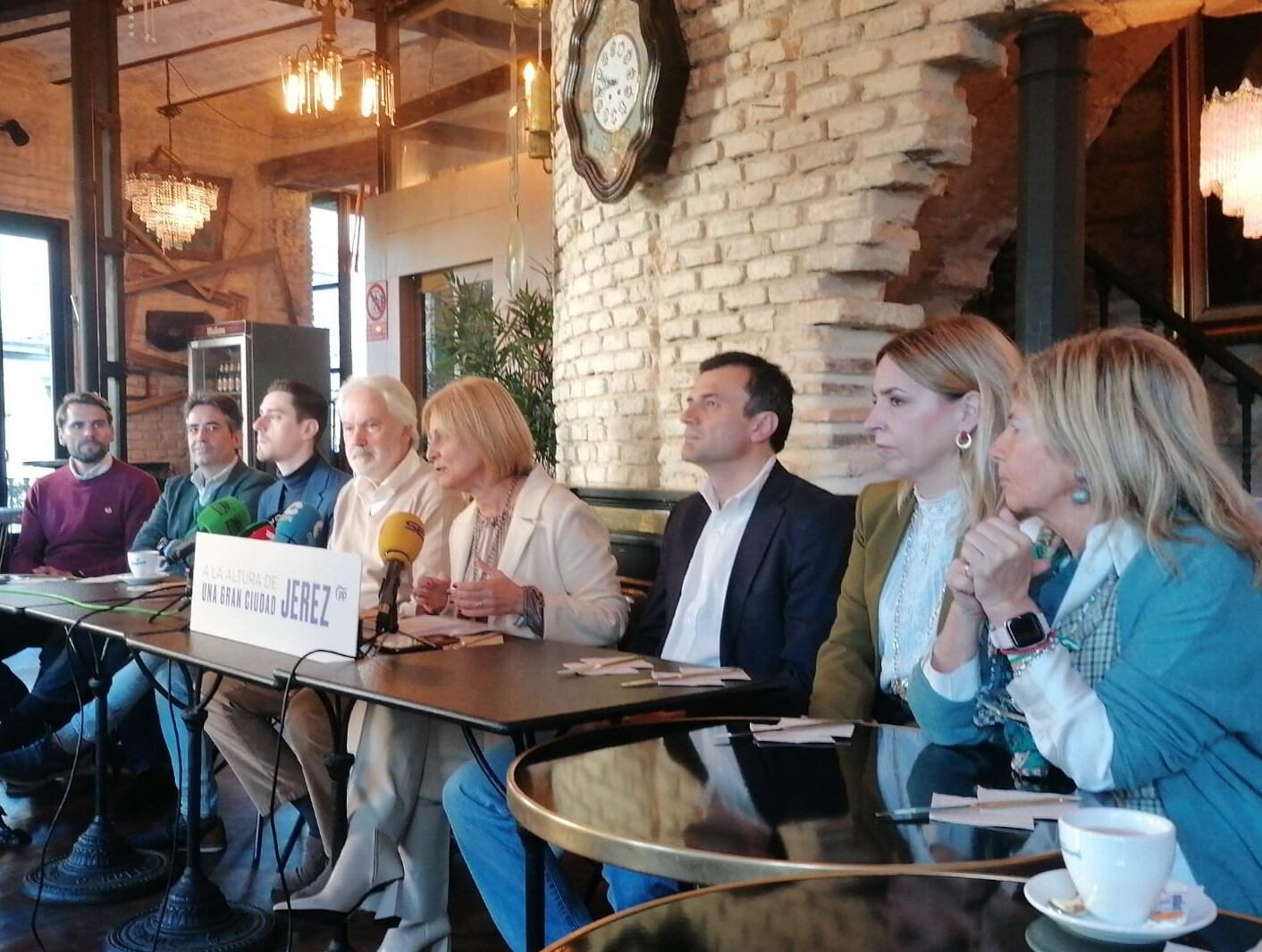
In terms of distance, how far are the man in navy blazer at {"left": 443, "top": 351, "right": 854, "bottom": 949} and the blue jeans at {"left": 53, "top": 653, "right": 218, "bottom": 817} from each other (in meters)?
1.53

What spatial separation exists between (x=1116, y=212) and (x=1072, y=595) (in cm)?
520

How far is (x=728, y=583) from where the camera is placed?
2.88 meters

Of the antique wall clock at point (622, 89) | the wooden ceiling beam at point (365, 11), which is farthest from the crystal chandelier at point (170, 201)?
the antique wall clock at point (622, 89)

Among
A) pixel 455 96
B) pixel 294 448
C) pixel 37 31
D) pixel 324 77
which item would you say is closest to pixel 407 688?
pixel 294 448

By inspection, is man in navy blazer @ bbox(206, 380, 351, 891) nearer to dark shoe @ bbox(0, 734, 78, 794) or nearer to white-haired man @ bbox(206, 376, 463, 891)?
white-haired man @ bbox(206, 376, 463, 891)

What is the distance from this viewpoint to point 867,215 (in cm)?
396

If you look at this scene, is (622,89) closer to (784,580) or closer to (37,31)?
(784,580)

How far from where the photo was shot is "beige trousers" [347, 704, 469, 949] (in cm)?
280

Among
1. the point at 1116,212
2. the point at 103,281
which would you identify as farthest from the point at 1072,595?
the point at 103,281

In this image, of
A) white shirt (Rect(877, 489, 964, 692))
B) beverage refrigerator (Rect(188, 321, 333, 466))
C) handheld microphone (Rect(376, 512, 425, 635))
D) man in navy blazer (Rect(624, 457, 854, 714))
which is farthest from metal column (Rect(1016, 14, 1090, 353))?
beverage refrigerator (Rect(188, 321, 333, 466))

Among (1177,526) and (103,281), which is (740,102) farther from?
(103,281)

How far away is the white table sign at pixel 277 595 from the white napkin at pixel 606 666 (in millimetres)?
469

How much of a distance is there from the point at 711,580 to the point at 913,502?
62 cm

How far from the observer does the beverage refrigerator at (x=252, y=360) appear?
9.43 meters
